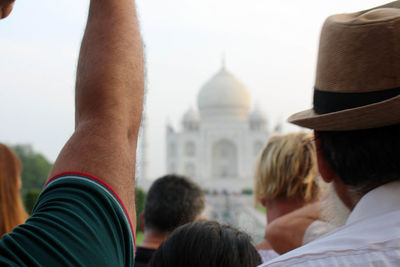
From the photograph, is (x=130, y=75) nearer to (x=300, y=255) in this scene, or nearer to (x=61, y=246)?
(x=61, y=246)

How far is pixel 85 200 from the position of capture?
0.63 meters

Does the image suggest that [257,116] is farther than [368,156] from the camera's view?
Yes

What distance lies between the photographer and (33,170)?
29125 millimetres

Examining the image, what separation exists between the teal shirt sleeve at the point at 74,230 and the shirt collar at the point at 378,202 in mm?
560

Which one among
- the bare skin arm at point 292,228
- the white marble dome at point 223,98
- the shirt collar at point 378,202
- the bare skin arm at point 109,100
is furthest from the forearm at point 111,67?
the white marble dome at point 223,98

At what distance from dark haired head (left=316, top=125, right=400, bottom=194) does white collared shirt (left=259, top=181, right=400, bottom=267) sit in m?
0.08

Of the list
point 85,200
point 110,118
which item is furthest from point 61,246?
point 110,118

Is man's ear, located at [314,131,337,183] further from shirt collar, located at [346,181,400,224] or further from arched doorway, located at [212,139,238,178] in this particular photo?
arched doorway, located at [212,139,238,178]

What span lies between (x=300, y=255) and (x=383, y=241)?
0.53 feet

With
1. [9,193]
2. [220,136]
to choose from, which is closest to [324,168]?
[9,193]

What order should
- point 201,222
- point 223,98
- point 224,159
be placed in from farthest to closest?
point 223,98, point 224,159, point 201,222

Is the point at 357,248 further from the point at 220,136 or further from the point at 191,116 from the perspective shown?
the point at 191,116

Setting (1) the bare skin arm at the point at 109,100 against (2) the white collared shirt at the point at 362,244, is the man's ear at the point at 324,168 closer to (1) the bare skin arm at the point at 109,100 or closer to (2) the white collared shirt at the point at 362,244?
(2) the white collared shirt at the point at 362,244

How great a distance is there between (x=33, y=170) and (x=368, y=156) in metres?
30.3
